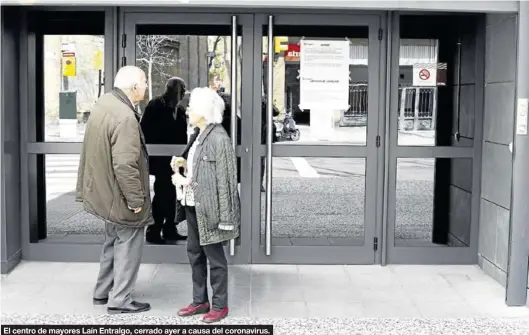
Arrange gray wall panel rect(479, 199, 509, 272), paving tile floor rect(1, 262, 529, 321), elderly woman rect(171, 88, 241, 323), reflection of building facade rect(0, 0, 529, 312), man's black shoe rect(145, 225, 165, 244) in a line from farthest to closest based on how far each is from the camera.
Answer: man's black shoe rect(145, 225, 165, 244)
reflection of building facade rect(0, 0, 529, 312)
gray wall panel rect(479, 199, 509, 272)
paving tile floor rect(1, 262, 529, 321)
elderly woman rect(171, 88, 241, 323)

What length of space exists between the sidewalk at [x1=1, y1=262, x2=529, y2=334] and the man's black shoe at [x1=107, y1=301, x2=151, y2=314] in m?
0.06

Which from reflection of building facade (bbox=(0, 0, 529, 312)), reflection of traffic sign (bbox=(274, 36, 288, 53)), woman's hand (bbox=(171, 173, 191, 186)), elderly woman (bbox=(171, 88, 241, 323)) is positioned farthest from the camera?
reflection of traffic sign (bbox=(274, 36, 288, 53))

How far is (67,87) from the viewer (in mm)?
7004

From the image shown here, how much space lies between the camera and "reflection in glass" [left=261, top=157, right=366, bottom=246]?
7.15 metres

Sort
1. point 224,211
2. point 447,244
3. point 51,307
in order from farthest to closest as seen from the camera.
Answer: point 447,244 → point 51,307 → point 224,211

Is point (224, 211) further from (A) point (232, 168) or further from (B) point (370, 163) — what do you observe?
(B) point (370, 163)

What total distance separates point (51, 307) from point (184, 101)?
7.68ft

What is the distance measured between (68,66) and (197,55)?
1.22 m

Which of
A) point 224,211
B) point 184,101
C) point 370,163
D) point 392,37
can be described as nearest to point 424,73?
point 392,37

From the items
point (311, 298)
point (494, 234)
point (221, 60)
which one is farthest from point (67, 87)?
point (494, 234)

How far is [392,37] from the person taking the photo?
6.80 metres

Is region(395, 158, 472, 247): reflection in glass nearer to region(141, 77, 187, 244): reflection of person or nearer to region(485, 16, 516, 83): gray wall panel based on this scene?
region(485, 16, 516, 83): gray wall panel
